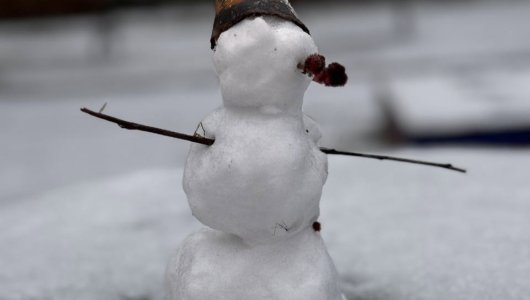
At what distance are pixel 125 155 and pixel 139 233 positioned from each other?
1.06 metres

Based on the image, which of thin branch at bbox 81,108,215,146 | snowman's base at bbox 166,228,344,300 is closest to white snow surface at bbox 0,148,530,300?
snowman's base at bbox 166,228,344,300

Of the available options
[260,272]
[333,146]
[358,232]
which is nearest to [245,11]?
[260,272]

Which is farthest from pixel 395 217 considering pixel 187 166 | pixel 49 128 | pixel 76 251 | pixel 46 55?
pixel 46 55

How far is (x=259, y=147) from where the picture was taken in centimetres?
66

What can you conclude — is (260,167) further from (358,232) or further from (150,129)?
(358,232)

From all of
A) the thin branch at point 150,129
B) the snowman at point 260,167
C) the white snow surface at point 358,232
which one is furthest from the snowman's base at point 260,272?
the white snow surface at point 358,232

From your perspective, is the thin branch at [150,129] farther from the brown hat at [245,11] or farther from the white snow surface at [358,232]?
the white snow surface at [358,232]

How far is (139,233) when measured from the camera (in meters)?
1.24

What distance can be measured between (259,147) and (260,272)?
0.14 meters

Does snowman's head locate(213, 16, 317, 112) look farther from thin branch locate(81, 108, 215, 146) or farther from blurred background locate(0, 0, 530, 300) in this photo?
blurred background locate(0, 0, 530, 300)

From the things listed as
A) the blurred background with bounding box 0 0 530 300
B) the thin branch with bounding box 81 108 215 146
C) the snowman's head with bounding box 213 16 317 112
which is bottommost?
the blurred background with bounding box 0 0 530 300

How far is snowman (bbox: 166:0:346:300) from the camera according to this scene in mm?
656

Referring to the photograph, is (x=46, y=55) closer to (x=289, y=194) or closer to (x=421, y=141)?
(x=421, y=141)

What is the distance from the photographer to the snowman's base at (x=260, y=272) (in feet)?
2.31
